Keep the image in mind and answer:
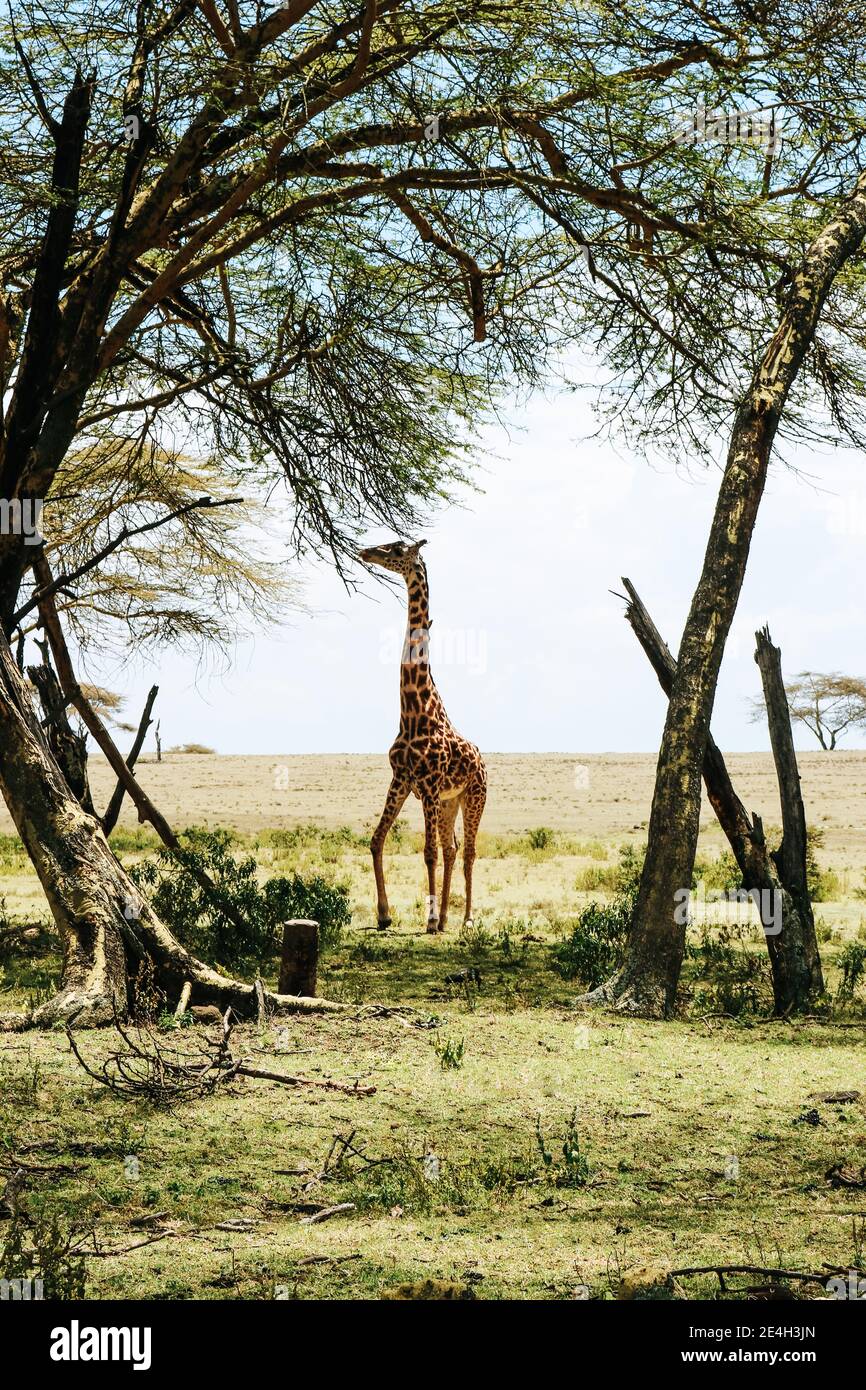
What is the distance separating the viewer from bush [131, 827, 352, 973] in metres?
11.1

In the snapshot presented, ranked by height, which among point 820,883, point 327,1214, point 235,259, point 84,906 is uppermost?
point 235,259

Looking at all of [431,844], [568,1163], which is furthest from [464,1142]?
[431,844]

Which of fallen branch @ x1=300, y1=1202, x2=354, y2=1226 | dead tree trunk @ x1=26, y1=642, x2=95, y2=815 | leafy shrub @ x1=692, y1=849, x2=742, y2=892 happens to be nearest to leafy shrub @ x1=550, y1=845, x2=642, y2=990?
leafy shrub @ x1=692, y1=849, x2=742, y2=892

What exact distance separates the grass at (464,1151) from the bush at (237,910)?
6.33ft

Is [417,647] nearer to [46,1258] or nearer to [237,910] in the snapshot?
[237,910]

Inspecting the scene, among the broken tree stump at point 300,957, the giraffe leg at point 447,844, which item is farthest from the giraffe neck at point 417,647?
the broken tree stump at point 300,957

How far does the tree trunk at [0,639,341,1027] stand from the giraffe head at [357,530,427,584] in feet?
13.9

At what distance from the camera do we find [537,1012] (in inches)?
Result: 340

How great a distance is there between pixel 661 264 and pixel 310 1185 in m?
8.54

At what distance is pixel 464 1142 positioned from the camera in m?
5.90

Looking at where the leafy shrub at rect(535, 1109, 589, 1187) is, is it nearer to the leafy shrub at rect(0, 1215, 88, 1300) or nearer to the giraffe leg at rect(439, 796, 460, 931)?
the leafy shrub at rect(0, 1215, 88, 1300)

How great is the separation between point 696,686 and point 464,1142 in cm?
423
